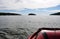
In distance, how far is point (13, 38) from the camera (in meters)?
15.3

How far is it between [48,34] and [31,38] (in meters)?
1.96

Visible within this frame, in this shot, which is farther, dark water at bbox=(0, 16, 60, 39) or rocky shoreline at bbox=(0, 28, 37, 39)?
dark water at bbox=(0, 16, 60, 39)

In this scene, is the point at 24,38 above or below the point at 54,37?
below

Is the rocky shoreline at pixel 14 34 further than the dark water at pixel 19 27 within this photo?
No

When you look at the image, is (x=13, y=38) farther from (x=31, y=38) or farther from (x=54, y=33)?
(x=54, y=33)

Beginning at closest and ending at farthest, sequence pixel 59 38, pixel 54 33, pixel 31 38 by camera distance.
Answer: pixel 59 38 → pixel 54 33 → pixel 31 38

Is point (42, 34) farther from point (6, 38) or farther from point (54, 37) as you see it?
point (6, 38)

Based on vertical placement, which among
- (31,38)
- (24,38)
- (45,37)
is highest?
(45,37)

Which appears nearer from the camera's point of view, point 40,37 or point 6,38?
point 40,37

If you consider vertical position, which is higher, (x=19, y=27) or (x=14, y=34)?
(x=14, y=34)

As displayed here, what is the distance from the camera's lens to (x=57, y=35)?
8914mm

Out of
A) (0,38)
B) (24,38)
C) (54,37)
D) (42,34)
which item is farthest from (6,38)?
(54,37)

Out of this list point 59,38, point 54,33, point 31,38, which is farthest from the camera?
point 31,38

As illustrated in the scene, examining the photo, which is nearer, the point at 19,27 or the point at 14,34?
the point at 14,34
